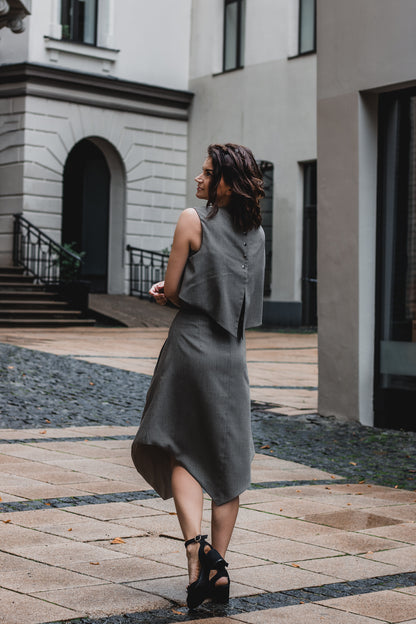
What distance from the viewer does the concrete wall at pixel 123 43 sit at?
942 inches

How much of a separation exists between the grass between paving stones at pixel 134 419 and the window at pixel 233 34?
14.9m

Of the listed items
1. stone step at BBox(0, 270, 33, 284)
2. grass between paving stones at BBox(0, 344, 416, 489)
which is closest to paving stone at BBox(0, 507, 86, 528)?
grass between paving stones at BBox(0, 344, 416, 489)

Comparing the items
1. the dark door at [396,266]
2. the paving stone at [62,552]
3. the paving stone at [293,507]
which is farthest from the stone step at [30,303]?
the paving stone at [62,552]

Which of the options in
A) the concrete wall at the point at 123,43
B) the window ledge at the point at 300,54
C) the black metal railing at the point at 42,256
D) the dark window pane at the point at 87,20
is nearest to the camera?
the black metal railing at the point at 42,256

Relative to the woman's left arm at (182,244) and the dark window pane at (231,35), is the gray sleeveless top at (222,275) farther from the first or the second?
the dark window pane at (231,35)

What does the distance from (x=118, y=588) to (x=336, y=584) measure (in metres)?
0.90

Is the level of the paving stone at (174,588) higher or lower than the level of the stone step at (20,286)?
lower

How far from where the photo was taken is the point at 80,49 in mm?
24562

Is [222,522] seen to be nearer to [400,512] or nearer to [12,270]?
[400,512]

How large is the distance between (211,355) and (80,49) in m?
21.7

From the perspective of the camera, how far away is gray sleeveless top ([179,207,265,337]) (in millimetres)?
4031

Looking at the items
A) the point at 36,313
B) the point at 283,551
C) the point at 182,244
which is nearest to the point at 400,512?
the point at 283,551

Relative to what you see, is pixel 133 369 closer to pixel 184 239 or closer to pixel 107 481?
pixel 107 481

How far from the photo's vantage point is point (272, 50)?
2427cm
